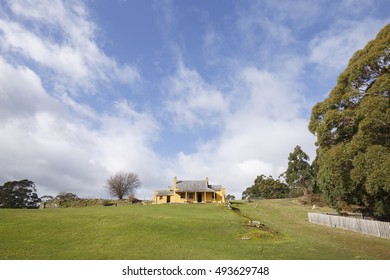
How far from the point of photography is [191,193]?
6725 cm

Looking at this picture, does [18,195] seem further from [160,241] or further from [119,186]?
[160,241]

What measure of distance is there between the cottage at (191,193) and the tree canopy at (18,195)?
36087mm

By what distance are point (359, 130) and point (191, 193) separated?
48.6 meters

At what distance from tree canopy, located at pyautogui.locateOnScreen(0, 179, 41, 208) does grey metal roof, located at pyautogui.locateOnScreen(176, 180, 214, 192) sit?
132 ft

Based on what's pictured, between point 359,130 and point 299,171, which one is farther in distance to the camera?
point 299,171

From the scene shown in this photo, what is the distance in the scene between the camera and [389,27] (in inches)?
987

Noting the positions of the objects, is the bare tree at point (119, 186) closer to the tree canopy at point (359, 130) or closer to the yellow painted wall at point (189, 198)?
the yellow painted wall at point (189, 198)

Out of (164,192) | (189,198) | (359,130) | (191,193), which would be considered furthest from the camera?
(164,192)

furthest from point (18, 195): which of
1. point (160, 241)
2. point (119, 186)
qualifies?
point (160, 241)

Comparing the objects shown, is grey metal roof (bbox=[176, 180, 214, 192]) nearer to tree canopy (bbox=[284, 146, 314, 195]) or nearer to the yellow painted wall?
the yellow painted wall

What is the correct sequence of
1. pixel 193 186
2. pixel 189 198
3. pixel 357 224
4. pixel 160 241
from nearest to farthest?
pixel 160 241
pixel 357 224
pixel 189 198
pixel 193 186
